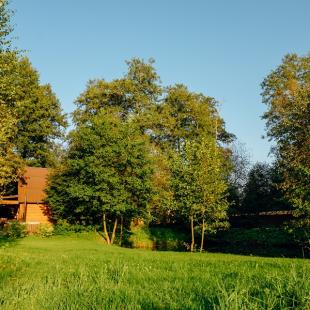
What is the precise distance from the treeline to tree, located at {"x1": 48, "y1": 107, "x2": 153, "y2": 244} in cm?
10

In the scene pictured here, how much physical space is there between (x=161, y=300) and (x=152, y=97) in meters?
62.2

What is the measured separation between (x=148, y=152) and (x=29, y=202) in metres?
16.4

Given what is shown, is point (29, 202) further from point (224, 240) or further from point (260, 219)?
point (260, 219)

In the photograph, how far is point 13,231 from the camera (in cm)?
4119

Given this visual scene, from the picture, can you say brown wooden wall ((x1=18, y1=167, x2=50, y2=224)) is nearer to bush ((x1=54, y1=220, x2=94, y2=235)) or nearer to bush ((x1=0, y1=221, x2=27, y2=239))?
bush ((x1=54, y1=220, x2=94, y2=235))

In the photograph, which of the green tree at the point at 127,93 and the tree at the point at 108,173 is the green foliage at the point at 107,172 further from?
the green tree at the point at 127,93

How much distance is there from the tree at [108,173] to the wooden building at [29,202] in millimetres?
8567

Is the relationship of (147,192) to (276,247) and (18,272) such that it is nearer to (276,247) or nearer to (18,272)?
(276,247)

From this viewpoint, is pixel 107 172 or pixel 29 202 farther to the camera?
pixel 29 202

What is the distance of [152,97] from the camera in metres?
67.6

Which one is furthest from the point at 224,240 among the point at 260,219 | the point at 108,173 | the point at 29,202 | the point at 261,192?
the point at 29,202

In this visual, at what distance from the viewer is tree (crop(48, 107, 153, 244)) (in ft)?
133

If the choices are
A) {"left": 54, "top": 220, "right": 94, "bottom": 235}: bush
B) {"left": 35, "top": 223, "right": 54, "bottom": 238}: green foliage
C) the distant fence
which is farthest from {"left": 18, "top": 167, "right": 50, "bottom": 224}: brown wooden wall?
the distant fence

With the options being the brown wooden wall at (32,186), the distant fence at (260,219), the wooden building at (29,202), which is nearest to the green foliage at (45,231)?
the wooden building at (29,202)
